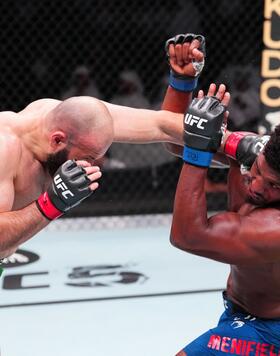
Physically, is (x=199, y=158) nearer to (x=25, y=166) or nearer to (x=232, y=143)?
(x=232, y=143)

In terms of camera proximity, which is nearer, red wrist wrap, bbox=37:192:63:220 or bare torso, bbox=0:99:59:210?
red wrist wrap, bbox=37:192:63:220

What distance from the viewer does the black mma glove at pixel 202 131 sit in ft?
6.02

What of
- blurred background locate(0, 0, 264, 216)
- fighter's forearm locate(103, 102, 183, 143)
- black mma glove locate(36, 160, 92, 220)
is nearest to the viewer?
black mma glove locate(36, 160, 92, 220)

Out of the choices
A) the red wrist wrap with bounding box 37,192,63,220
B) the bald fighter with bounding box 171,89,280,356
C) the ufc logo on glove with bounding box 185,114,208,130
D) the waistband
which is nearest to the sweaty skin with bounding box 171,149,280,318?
the bald fighter with bounding box 171,89,280,356

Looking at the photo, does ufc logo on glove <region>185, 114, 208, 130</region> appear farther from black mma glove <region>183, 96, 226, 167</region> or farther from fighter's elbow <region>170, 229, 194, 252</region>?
fighter's elbow <region>170, 229, 194, 252</region>

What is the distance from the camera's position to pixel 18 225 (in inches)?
77.3

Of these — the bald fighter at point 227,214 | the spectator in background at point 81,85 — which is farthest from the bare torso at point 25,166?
the spectator in background at point 81,85

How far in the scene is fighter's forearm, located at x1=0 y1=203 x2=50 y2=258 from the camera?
1957 millimetres

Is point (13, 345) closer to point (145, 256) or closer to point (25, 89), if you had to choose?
point (145, 256)

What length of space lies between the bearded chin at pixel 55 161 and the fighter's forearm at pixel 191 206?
42cm

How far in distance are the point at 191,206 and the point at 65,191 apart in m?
0.35

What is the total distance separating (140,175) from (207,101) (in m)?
3.30

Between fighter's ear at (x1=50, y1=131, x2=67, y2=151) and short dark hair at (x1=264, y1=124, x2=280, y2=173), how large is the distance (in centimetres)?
60

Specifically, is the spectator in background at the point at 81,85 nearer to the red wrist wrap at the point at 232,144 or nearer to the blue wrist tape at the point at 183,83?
the blue wrist tape at the point at 183,83
